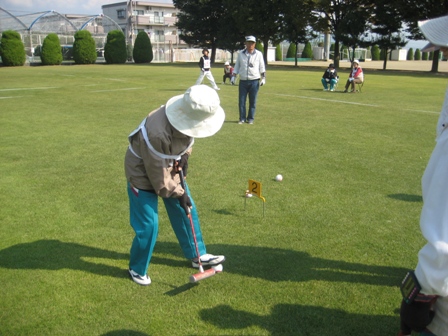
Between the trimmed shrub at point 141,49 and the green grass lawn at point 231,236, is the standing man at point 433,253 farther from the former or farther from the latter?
the trimmed shrub at point 141,49

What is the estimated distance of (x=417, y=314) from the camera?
1781 millimetres

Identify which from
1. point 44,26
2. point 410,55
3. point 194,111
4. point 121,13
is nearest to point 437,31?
point 194,111

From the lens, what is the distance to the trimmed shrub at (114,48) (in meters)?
47.5

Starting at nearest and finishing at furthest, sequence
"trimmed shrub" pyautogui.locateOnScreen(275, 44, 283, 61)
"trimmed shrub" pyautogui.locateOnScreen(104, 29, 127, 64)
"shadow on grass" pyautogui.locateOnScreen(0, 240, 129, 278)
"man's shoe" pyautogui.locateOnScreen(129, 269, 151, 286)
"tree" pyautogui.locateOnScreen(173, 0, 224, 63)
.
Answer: "man's shoe" pyautogui.locateOnScreen(129, 269, 151, 286) → "shadow on grass" pyautogui.locateOnScreen(0, 240, 129, 278) → "trimmed shrub" pyautogui.locateOnScreen(104, 29, 127, 64) → "tree" pyautogui.locateOnScreen(173, 0, 224, 63) → "trimmed shrub" pyautogui.locateOnScreen(275, 44, 283, 61)

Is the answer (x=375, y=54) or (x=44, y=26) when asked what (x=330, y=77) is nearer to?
(x=44, y=26)

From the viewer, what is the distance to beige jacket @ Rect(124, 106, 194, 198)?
3.35m

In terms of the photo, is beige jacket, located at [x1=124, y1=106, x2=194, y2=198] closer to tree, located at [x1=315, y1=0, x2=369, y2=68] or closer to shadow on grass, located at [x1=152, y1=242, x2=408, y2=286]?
shadow on grass, located at [x1=152, y1=242, x2=408, y2=286]

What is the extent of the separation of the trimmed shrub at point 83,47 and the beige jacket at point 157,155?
4467 cm

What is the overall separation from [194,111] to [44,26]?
51012 mm

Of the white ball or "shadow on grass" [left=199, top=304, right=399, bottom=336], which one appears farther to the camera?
the white ball

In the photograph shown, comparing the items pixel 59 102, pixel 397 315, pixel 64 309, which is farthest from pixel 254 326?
pixel 59 102

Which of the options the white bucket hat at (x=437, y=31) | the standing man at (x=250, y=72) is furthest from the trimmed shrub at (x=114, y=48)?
the white bucket hat at (x=437, y=31)

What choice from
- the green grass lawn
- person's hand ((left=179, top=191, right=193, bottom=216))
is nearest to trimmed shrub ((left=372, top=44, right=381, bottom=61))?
the green grass lawn

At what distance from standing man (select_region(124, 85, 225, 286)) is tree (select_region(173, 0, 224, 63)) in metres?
50.5
